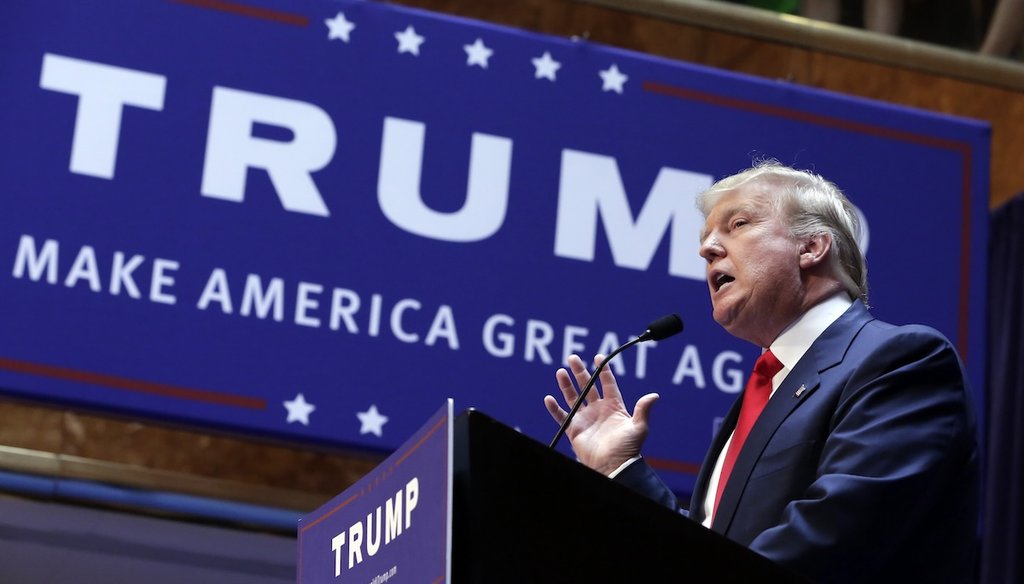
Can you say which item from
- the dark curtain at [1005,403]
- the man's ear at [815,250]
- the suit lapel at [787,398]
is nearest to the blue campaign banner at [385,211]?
the dark curtain at [1005,403]

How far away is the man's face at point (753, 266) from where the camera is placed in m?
2.58

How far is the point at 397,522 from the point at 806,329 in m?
0.95

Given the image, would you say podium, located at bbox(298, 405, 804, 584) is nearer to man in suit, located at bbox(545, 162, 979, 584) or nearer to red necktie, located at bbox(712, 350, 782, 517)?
man in suit, located at bbox(545, 162, 979, 584)

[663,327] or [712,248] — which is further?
[712,248]

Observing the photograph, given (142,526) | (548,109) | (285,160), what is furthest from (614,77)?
(142,526)

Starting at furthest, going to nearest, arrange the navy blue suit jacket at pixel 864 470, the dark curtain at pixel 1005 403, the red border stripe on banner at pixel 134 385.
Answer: the dark curtain at pixel 1005 403
the red border stripe on banner at pixel 134 385
the navy blue suit jacket at pixel 864 470

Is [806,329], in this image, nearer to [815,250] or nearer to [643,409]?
[815,250]

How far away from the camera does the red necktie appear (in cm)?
241

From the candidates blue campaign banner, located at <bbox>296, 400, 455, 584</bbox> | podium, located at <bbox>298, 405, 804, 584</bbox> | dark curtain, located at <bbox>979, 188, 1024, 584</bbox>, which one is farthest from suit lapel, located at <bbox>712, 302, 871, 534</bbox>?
dark curtain, located at <bbox>979, 188, 1024, 584</bbox>

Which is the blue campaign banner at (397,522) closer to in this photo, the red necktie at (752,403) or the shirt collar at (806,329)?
the red necktie at (752,403)

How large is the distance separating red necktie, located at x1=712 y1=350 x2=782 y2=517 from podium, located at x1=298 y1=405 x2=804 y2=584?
594 mm

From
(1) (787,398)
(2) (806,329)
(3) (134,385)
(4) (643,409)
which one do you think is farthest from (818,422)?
(3) (134,385)

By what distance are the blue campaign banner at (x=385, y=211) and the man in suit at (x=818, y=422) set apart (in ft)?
4.65

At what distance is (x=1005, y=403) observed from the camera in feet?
15.0
